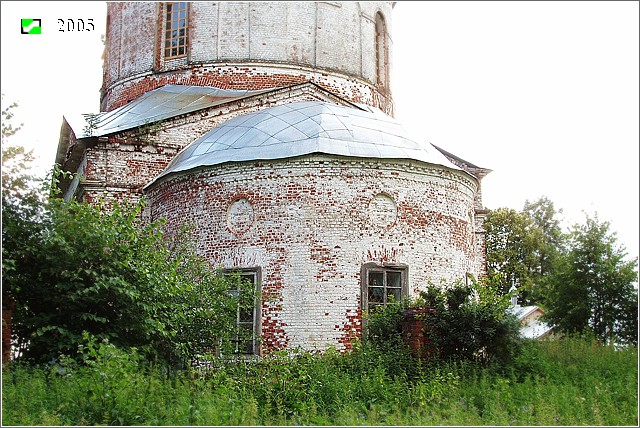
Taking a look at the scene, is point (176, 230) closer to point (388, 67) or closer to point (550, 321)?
point (388, 67)

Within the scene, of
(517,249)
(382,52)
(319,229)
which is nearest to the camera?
(319,229)

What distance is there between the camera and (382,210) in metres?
12.3

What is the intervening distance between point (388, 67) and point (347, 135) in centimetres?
651

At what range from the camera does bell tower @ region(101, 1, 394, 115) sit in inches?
664

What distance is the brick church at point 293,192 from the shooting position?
468 inches

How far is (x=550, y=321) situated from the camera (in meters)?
18.5

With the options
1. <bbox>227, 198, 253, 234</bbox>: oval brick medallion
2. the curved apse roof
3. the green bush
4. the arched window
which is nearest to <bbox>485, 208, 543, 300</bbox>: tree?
the arched window

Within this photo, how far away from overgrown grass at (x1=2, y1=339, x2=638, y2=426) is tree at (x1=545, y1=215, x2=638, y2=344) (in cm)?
442

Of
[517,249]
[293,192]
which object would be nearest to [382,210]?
[293,192]

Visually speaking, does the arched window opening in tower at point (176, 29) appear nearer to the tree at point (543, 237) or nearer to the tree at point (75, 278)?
the tree at point (75, 278)

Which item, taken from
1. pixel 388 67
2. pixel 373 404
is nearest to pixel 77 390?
pixel 373 404

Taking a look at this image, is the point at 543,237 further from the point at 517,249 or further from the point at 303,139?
the point at 303,139

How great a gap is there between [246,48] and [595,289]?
903 centimetres

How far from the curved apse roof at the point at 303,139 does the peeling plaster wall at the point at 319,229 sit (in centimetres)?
19
